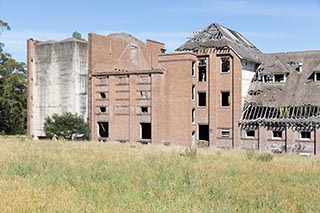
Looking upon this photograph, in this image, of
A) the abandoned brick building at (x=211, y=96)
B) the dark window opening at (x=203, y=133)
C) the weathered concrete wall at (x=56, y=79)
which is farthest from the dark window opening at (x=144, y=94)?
the weathered concrete wall at (x=56, y=79)

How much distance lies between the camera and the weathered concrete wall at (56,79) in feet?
144

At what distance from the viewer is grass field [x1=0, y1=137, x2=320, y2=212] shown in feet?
33.7

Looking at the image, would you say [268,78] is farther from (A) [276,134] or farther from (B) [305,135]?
(B) [305,135]

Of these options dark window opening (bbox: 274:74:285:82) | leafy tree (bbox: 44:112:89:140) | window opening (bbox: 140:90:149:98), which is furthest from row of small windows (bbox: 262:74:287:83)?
leafy tree (bbox: 44:112:89:140)

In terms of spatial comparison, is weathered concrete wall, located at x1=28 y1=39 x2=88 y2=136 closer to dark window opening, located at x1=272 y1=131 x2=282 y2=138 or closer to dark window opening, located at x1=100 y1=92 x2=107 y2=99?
dark window opening, located at x1=100 y1=92 x2=107 y2=99

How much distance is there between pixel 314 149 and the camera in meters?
34.6

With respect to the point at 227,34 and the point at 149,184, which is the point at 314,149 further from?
the point at 149,184

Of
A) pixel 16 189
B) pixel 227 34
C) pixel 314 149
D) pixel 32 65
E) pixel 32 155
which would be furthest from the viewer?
pixel 32 65

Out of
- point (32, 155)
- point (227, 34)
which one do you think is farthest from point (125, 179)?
point (227, 34)

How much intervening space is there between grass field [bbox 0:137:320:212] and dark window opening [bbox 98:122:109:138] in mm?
23252

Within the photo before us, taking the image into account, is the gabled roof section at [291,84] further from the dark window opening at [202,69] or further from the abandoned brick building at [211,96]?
the dark window opening at [202,69]

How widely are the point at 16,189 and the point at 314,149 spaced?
90.5ft

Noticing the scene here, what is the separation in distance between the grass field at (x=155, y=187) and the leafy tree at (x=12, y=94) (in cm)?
4145

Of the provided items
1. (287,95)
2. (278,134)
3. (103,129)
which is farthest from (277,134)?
(103,129)
